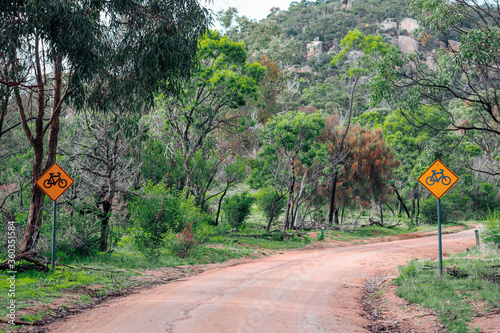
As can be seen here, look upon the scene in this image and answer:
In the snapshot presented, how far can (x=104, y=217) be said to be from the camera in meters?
13.9

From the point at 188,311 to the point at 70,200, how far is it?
822 cm

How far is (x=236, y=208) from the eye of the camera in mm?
25078

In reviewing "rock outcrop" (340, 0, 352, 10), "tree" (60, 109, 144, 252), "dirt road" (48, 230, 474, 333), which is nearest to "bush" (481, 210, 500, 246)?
"dirt road" (48, 230, 474, 333)

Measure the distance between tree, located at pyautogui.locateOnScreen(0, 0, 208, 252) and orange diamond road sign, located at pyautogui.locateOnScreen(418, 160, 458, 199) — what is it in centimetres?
731

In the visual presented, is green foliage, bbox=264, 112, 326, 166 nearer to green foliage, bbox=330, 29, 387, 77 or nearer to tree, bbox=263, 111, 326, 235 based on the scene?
tree, bbox=263, 111, 326, 235

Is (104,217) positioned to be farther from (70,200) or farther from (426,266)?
(426,266)

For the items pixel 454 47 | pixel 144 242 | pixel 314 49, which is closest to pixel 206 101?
pixel 144 242

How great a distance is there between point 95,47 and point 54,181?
142 inches

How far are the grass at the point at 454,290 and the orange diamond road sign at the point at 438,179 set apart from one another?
208cm

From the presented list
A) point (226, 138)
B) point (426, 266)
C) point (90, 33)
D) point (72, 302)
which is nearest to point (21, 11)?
point (90, 33)

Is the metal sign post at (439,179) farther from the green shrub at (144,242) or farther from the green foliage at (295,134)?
the green foliage at (295,134)

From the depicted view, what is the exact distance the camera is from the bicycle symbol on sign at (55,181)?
10055mm

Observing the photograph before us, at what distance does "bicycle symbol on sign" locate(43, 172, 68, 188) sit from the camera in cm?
1005

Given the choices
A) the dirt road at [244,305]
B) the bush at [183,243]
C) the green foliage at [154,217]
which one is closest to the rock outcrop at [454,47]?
the dirt road at [244,305]
